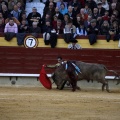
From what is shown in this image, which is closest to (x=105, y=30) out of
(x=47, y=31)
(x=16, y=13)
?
(x=47, y=31)

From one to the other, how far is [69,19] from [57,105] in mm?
5869

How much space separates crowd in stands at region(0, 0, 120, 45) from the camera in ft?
60.8

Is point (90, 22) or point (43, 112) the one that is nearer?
point (43, 112)

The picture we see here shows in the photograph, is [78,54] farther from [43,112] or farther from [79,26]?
[43,112]

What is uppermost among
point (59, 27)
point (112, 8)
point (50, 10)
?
point (112, 8)

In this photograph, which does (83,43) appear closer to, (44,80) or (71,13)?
(71,13)

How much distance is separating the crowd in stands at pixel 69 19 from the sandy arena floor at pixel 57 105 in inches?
86.4

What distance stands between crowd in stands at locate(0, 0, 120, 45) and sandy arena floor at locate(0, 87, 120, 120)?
86.4 inches

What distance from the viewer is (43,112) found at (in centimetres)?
1138

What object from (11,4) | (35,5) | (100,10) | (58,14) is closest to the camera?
(100,10)

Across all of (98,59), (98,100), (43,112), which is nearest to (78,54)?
(98,59)

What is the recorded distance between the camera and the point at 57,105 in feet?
42.1

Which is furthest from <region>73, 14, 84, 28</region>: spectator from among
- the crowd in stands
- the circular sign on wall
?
the circular sign on wall

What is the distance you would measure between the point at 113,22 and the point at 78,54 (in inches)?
58.3
